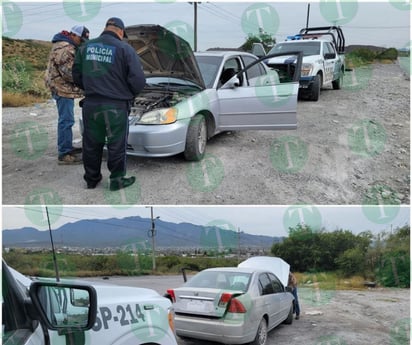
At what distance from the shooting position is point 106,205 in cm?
490

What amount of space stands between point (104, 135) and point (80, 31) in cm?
161

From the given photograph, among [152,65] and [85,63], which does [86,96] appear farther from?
[152,65]

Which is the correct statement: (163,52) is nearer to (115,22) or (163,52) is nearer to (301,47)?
(115,22)

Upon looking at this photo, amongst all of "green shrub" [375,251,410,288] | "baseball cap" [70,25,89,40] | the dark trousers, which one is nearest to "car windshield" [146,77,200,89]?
"baseball cap" [70,25,89,40]

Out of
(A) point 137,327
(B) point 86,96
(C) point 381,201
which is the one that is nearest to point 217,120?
(B) point 86,96

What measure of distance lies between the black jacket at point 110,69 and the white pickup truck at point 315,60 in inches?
192

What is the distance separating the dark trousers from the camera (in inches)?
184

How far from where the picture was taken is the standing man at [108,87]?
4574mm

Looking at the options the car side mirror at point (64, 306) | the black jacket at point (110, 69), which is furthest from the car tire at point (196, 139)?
the car side mirror at point (64, 306)

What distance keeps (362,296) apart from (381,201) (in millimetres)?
6413

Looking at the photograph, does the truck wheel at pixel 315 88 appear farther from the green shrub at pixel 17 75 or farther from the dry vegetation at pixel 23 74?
the green shrub at pixel 17 75

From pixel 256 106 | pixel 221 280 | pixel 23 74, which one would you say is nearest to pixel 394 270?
pixel 256 106

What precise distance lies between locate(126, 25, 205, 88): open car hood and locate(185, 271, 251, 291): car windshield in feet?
9.19

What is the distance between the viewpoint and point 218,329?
186 inches
